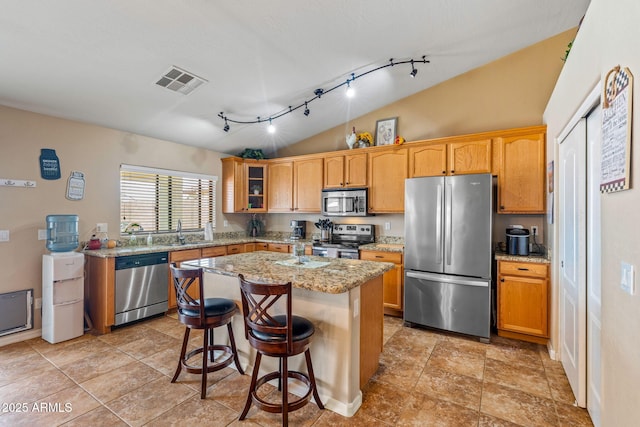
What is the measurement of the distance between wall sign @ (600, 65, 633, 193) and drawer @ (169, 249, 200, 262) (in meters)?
4.28

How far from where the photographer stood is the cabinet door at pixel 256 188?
542cm

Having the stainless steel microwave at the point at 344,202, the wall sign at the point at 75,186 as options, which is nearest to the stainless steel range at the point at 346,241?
the stainless steel microwave at the point at 344,202

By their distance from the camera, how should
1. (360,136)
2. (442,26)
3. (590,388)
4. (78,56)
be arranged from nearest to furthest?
(590,388), (78,56), (442,26), (360,136)

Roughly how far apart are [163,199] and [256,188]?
5.13 feet

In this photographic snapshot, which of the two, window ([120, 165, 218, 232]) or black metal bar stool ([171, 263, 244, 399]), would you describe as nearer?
black metal bar stool ([171, 263, 244, 399])

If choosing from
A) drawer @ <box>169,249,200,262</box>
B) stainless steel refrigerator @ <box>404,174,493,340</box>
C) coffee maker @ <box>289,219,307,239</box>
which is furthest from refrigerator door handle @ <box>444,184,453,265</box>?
drawer @ <box>169,249,200,262</box>

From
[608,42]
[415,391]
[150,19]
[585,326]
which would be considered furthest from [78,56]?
[585,326]

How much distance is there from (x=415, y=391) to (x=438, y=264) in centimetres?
152

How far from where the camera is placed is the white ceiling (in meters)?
2.31

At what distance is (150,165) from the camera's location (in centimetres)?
432

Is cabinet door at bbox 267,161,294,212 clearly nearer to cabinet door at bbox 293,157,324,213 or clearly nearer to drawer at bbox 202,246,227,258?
cabinet door at bbox 293,157,324,213

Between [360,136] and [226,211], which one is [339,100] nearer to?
[360,136]

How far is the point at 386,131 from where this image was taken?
460 cm

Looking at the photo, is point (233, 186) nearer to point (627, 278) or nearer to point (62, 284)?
point (62, 284)
